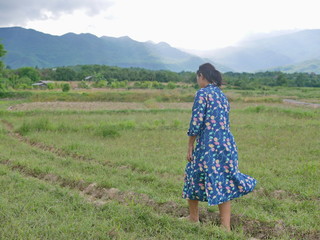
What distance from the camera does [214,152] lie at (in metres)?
3.38

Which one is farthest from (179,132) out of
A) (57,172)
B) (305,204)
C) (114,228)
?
(114,228)

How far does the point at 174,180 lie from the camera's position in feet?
18.4

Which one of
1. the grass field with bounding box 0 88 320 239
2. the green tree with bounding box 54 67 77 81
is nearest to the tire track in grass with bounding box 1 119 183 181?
the grass field with bounding box 0 88 320 239

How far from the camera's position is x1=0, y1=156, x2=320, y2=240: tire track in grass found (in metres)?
3.52

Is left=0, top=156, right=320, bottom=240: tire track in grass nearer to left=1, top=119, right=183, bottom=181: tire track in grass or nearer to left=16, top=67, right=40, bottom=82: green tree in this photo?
left=1, top=119, right=183, bottom=181: tire track in grass

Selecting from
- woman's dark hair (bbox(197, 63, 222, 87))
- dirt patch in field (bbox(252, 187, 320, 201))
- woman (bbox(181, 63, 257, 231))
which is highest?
woman's dark hair (bbox(197, 63, 222, 87))

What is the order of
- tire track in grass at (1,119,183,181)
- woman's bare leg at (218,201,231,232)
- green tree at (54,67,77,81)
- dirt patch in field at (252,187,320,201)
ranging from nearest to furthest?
woman's bare leg at (218,201,231,232), dirt patch in field at (252,187,320,201), tire track in grass at (1,119,183,181), green tree at (54,67,77,81)

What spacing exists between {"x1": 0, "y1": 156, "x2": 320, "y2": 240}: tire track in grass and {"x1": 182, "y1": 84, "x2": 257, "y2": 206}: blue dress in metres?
0.55

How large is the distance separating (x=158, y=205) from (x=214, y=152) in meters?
1.42

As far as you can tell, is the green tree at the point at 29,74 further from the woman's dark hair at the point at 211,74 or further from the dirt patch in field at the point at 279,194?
the woman's dark hair at the point at 211,74

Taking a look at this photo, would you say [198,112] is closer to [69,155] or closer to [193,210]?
[193,210]

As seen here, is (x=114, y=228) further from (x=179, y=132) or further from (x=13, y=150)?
(x=179, y=132)

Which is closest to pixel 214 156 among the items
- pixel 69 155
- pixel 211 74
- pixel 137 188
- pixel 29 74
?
pixel 211 74

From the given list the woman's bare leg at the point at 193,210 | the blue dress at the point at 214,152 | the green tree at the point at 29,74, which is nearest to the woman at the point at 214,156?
the blue dress at the point at 214,152
